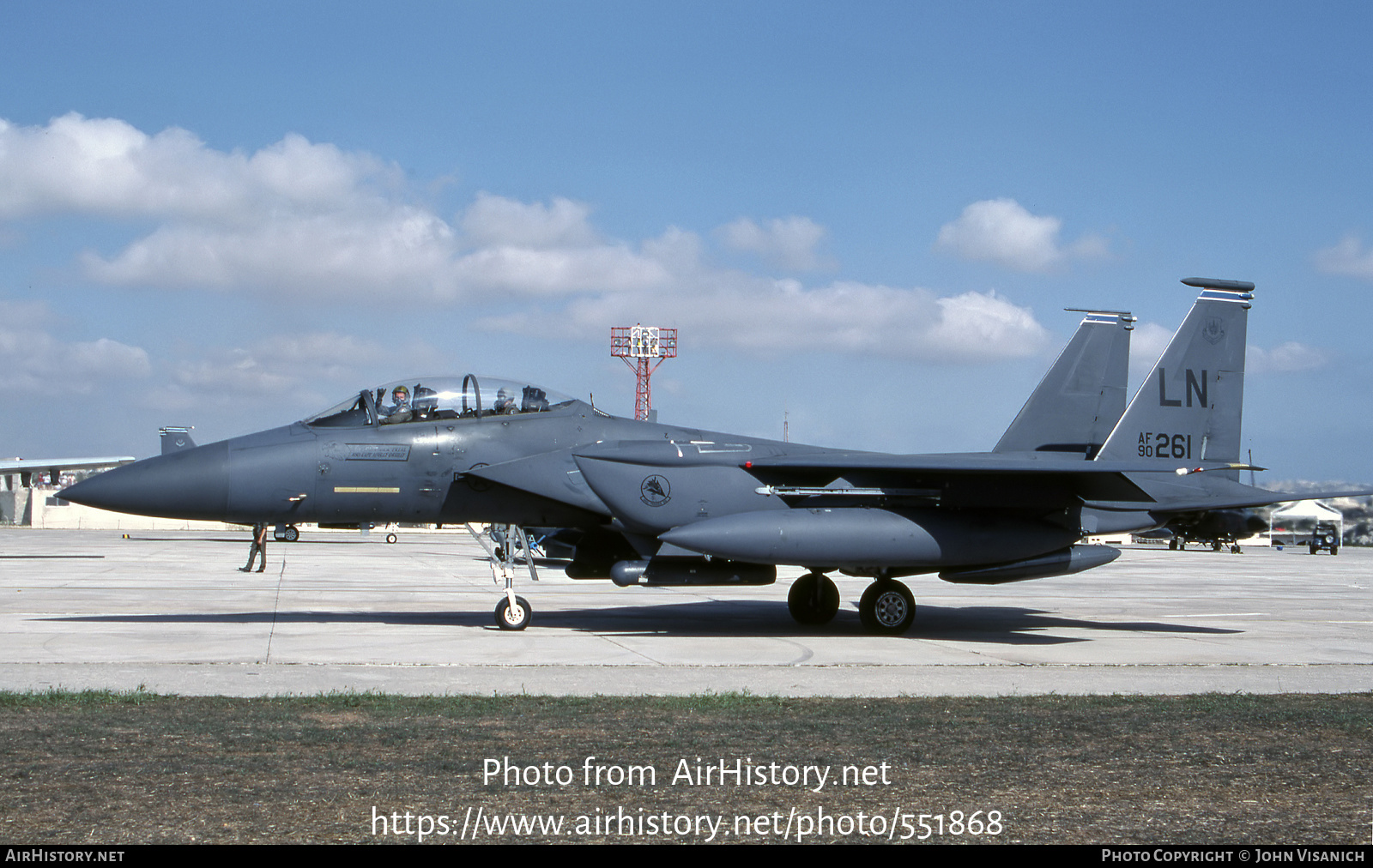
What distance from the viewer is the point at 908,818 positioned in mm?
4996

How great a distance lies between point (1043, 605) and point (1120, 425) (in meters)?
4.62

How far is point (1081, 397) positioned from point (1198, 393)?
5.20ft

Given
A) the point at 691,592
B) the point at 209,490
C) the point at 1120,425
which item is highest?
the point at 1120,425

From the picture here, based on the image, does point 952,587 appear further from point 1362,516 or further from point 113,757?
point 1362,516

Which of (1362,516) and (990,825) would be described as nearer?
(990,825)

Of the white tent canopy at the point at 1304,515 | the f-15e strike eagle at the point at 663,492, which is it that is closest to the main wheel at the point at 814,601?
the f-15e strike eagle at the point at 663,492

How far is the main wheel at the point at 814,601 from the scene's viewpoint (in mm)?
14984

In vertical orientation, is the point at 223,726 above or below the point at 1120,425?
below

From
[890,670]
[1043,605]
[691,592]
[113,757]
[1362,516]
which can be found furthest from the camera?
[1362,516]

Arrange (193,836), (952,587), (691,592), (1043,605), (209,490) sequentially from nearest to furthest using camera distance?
1. (193,836)
2. (209,490)
3. (1043,605)
4. (691,592)
5. (952,587)

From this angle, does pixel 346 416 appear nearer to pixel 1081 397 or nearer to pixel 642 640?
pixel 642 640

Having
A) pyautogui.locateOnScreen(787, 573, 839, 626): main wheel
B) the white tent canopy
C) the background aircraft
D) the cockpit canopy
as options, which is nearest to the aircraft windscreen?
the cockpit canopy

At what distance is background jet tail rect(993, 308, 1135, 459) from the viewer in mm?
16609

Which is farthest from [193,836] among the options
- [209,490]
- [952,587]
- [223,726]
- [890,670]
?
[952,587]
